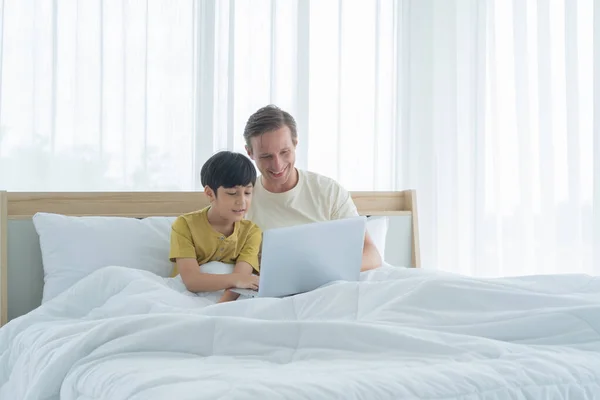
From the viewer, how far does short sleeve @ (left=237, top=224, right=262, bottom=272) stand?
8.16 ft

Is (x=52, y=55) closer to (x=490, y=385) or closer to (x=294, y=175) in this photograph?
(x=294, y=175)

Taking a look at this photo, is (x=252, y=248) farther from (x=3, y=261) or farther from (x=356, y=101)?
(x=356, y=101)

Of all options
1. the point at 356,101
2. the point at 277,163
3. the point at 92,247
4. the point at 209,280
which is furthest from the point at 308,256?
the point at 356,101

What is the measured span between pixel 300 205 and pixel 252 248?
1.15 feet

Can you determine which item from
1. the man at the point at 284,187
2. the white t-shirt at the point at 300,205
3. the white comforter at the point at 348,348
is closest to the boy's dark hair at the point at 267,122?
the man at the point at 284,187

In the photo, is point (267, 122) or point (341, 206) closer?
point (267, 122)

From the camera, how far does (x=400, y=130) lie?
12.5 ft

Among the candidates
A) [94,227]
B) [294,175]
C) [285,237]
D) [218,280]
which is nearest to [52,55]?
[94,227]

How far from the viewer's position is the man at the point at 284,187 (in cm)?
269

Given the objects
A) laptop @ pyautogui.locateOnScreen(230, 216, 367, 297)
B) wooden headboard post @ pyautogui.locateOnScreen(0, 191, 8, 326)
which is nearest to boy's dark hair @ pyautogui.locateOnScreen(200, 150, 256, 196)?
laptop @ pyautogui.locateOnScreen(230, 216, 367, 297)

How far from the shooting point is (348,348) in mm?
1443

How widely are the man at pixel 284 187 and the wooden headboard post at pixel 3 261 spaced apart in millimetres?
812

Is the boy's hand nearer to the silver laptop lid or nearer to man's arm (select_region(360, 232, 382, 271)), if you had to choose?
the silver laptop lid

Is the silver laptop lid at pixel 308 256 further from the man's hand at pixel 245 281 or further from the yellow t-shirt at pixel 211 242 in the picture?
the yellow t-shirt at pixel 211 242
